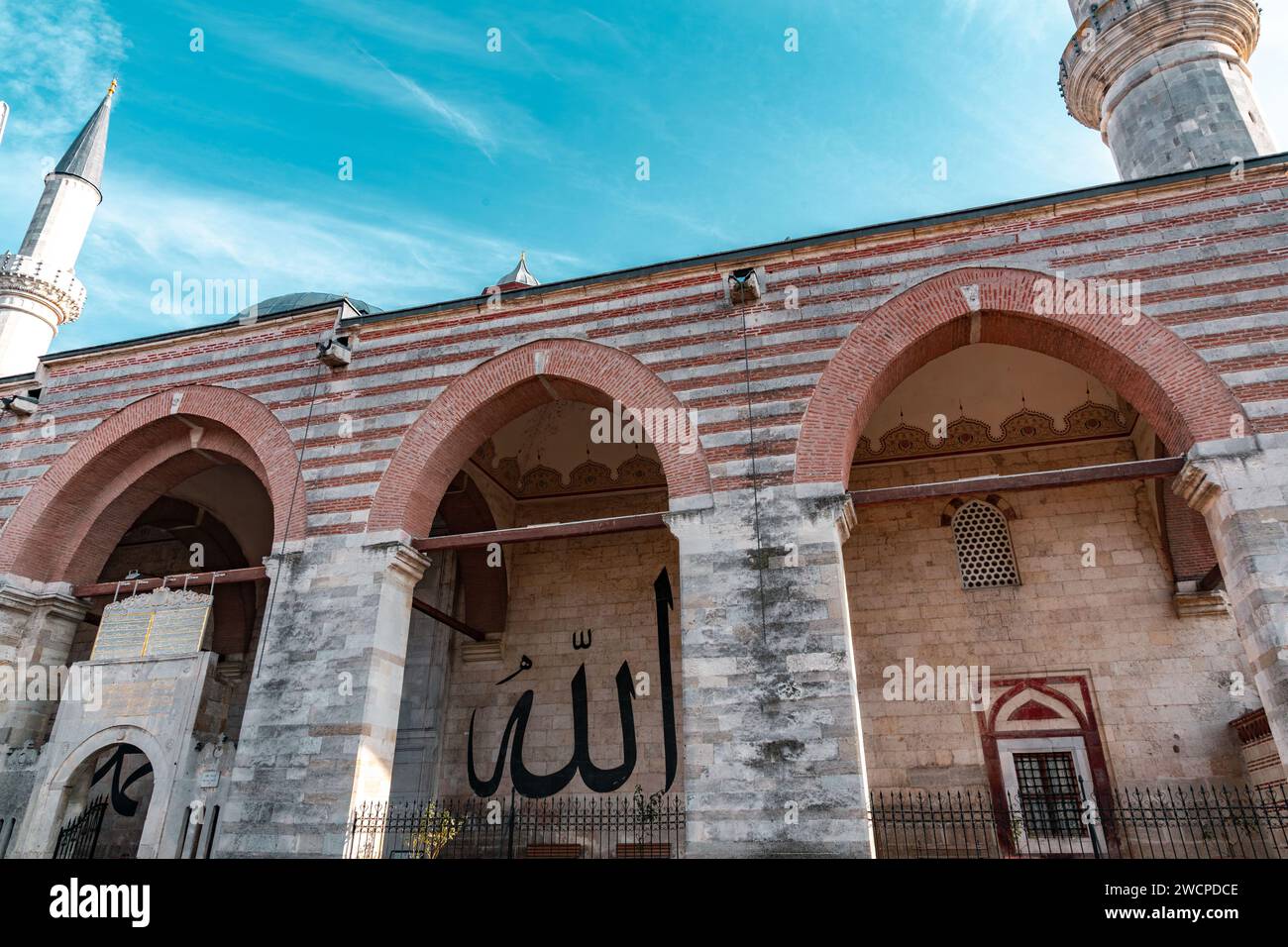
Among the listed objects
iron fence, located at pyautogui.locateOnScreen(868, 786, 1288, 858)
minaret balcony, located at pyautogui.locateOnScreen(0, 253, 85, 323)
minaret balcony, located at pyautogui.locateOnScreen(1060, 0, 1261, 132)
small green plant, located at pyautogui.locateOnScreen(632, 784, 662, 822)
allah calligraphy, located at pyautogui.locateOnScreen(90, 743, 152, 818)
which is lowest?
iron fence, located at pyautogui.locateOnScreen(868, 786, 1288, 858)

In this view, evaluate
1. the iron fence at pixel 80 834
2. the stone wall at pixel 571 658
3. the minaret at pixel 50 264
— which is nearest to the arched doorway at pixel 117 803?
the iron fence at pixel 80 834

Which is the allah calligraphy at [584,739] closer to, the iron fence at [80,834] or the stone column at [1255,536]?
the iron fence at [80,834]

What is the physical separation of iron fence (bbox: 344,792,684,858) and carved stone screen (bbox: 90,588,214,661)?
2915mm

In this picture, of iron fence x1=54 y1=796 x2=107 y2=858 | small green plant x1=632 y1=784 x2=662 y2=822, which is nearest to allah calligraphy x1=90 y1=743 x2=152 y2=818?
iron fence x1=54 y1=796 x2=107 y2=858

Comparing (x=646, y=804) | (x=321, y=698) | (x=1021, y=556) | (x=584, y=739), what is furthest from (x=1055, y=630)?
(x=321, y=698)

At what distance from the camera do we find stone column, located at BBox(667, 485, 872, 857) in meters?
6.02

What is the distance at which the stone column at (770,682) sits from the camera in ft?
19.7

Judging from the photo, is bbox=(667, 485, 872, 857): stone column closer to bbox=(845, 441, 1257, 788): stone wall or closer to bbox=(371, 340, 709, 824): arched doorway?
bbox=(371, 340, 709, 824): arched doorway

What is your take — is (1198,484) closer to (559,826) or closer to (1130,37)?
(559,826)

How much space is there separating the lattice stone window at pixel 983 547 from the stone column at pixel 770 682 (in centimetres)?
365

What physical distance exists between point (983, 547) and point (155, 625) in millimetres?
9691

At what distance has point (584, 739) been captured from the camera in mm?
10211
